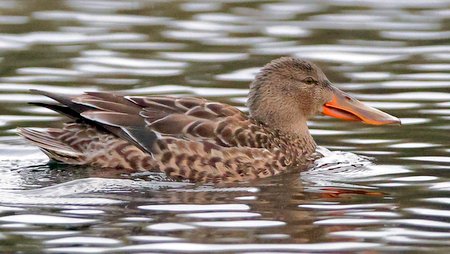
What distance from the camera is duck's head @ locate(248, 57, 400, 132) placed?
1323 cm

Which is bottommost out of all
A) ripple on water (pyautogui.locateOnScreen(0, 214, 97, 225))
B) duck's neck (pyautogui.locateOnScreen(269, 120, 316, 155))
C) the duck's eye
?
ripple on water (pyautogui.locateOnScreen(0, 214, 97, 225))

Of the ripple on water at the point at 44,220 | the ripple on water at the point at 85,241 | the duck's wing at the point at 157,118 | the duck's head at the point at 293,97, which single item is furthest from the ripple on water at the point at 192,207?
the duck's head at the point at 293,97

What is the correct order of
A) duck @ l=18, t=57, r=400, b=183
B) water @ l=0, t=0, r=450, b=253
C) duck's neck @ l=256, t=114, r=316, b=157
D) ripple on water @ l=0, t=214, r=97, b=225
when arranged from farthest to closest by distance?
duck's neck @ l=256, t=114, r=316, b=157 < duck @ l=18, t=57, r=400, b=183 < ripple on water @ l=0, t=214, r=97, b=225 < water @ l=0, t=0, r=450, b=253

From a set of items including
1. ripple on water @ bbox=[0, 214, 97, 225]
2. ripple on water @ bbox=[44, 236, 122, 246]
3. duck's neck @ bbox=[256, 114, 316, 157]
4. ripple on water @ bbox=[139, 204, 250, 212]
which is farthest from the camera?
duck's neck @ bbox=[256, 114, 316, 157]

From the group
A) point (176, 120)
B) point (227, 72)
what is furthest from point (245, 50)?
point (176, 120)

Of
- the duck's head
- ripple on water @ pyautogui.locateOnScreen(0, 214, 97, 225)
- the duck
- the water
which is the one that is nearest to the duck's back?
the duck

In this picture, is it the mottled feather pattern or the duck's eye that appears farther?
the duck's eye

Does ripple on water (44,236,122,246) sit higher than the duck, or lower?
lower

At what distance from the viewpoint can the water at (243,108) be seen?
10.2 metres

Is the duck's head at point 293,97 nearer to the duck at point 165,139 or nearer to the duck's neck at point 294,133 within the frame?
the duck's neck at point 294,133

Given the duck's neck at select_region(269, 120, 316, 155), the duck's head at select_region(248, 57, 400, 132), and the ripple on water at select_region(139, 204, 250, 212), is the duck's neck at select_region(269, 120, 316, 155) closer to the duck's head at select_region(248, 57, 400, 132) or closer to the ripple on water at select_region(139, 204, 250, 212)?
the duck's head at select_region(248, 57, 400, 132)

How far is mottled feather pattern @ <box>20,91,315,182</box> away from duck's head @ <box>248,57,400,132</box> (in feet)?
1.60

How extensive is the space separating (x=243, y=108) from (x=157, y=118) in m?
2.60

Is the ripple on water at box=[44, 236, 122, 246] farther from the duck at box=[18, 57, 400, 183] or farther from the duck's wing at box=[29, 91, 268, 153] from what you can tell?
the duck's wing at box=[29, 91, 268, 153]
